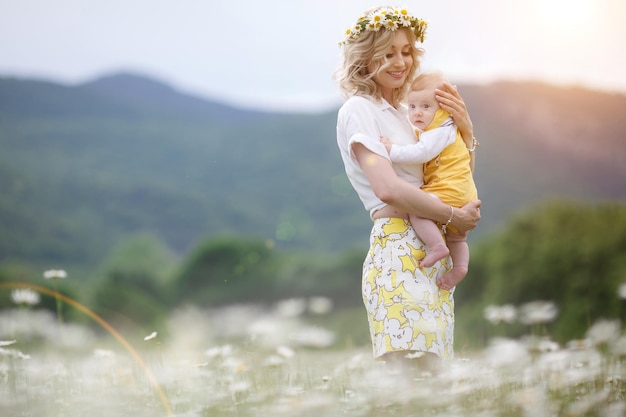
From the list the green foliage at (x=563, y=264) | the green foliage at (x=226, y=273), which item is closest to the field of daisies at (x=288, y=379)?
the green foliage at (x=563, y=264)

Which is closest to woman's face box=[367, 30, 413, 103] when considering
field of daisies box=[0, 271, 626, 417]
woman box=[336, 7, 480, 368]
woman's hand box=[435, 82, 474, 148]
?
woman box=[336, 7, 480, 368]

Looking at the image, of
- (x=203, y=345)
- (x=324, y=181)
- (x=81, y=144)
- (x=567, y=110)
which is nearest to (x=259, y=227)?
(x=324, y=181)

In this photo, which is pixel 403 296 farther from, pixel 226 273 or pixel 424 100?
pixel 226 273

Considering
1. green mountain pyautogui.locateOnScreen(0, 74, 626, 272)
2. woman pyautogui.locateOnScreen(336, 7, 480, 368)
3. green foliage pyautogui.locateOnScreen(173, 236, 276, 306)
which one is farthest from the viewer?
green foliage pyautogui.locateOnScreen(173, 236, 276, 306)

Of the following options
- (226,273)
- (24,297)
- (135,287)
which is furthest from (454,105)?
(135,287)

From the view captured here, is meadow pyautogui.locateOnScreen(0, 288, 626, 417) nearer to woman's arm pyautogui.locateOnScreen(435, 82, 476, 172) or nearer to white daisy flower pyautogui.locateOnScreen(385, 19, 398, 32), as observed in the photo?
woman's arm pyautogui.locateOnScreen(435, 82, 476, 172)

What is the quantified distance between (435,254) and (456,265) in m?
0.23

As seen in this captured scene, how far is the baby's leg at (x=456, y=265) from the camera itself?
3271 millimetres

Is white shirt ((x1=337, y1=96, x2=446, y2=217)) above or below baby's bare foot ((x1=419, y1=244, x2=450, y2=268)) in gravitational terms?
above

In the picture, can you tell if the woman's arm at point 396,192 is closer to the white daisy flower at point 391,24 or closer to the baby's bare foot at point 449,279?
the baby's bare foot at point 449,279

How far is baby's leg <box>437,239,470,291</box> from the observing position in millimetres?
3271

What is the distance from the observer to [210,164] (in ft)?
74.3

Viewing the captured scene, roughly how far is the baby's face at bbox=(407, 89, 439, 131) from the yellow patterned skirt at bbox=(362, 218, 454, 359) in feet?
1.33

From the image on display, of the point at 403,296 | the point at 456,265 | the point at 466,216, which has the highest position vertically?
the point at 466,216
